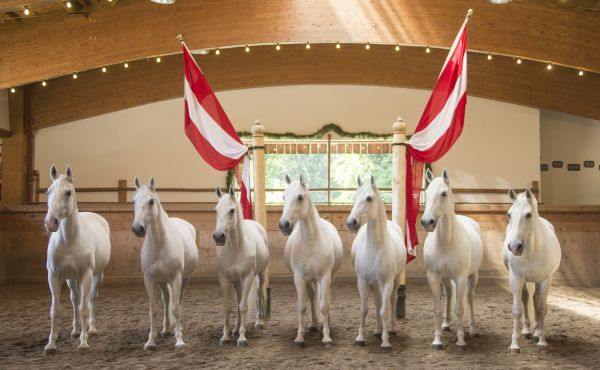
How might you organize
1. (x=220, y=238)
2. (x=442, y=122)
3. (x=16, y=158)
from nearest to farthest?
(x=220, y=238) → (x=442, y=122) → (x=16, y=158)

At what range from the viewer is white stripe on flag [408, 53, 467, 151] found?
807cm

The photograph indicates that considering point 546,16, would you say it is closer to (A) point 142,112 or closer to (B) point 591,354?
(B) point 591,354

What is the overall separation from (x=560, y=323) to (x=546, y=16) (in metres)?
5.98

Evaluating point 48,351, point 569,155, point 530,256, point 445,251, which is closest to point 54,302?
point 48,351

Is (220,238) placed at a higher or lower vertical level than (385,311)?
higher

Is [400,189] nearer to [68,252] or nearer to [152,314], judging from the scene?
[152,314]

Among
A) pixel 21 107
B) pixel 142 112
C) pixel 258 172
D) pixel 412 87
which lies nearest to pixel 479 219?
pixel 412 87

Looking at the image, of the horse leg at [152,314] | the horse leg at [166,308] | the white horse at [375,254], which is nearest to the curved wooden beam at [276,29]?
the white horse at [375,254]

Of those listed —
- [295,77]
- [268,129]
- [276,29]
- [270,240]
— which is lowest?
[270,240]

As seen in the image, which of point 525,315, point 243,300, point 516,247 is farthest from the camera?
point 525,315

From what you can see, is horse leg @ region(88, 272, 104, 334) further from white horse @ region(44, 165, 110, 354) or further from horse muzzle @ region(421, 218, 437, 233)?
horse muzzle @ region(421, 218, 437, 233)

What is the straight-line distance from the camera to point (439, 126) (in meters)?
8.17

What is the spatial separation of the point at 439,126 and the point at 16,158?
10086mm

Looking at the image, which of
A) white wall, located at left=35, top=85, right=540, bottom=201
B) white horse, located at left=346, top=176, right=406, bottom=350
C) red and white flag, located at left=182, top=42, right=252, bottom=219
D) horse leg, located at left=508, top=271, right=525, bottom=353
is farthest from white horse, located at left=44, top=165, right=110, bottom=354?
white wall, located at left=35, top=85, right=540, bottom=201
